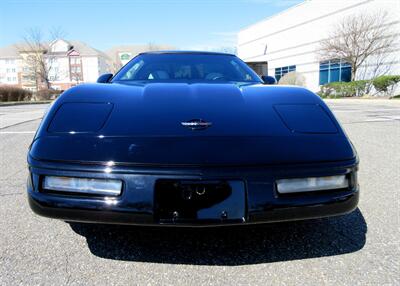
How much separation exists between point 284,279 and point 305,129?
781 mm

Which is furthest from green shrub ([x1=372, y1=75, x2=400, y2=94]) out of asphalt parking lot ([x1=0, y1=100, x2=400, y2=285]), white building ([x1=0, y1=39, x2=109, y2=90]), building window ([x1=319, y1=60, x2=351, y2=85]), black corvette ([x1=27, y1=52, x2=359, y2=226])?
white building ([x1=0, y1=39, x2=109, y2=90])

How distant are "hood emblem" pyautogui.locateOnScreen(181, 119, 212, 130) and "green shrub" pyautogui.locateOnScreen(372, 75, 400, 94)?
2134 centimetres

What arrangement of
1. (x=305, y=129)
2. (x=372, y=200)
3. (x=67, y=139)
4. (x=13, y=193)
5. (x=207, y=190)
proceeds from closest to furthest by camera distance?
(x=207, y=190) < (x=67, y=139) < (x=305, y=129) < (x=372, y=200) < (x=13, y=193)

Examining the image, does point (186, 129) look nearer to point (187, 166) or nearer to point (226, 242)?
point (187, 166)

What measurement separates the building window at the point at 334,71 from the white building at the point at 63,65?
5149cm

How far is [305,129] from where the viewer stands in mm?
1918

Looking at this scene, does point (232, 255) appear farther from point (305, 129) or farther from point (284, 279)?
point (305, 129)

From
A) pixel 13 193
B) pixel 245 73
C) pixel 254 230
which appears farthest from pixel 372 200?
pixel 13 193

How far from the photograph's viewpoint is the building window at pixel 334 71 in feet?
84.3

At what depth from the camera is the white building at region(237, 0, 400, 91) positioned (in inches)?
901

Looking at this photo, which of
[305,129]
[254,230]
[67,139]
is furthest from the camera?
[254,230]

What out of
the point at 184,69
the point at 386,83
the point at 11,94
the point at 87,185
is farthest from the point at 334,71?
the point at 87,185

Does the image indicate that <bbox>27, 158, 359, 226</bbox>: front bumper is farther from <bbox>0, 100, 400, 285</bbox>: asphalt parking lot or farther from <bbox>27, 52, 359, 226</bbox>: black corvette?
<bbox>0, 100, 400, 285</bbox>: asphalt parking lot

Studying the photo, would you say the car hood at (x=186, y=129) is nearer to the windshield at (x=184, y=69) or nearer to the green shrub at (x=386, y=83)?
the windshield at (x=184, y=69)
